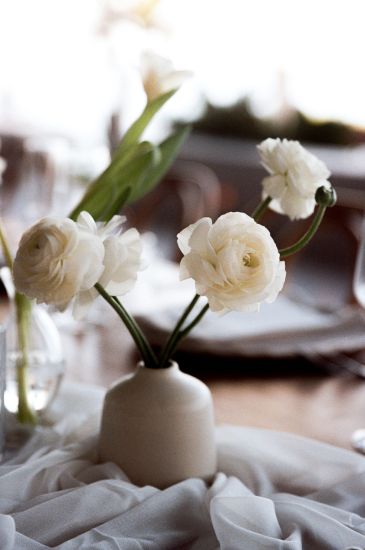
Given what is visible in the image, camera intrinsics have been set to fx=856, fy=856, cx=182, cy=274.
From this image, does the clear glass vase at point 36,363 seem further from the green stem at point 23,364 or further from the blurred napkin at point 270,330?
the blurred napkin at point 270,330

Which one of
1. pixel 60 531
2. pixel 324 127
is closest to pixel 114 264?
pixel 60 531

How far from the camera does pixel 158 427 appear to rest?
0.71 m

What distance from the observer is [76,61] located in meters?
6.73

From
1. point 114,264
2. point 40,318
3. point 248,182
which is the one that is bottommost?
point 248,182

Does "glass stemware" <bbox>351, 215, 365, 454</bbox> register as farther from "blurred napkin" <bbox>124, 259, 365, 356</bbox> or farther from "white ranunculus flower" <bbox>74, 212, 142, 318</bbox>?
"white ranunculus flower" <bbox>74, 212, 142, 318</bbox>

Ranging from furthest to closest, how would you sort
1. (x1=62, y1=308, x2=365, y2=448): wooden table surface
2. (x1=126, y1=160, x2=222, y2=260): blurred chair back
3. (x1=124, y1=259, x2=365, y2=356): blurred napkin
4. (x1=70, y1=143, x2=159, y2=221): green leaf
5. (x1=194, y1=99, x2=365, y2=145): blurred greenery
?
1. (x1=194, y1=99, x2=365, y2=145): blurred greenery
2. (x1=126, y1=160, x2=222, y2=260): blurred chair back
3. (x1=124, y1=259, x2=365, y2=356): blurred napkin
4. (x1=62, y1=308, x2=365, y2=448): wooden table surface
5. (x1=70, y1=143, x2=159, y2=221): green leaf

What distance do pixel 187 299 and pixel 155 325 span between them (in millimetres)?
285

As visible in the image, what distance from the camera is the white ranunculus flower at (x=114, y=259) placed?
64cm

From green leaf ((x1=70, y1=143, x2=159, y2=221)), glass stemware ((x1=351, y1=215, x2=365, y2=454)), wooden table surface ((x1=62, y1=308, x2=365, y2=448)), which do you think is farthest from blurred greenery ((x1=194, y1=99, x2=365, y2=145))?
green leaf ((x1=70, y1=143, x2=159, y2=221))

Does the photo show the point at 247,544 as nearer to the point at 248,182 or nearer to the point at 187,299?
the point at 187,299

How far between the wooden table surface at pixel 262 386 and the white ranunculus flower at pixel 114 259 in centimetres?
33

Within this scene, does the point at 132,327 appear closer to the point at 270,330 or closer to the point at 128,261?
the point at 128,261

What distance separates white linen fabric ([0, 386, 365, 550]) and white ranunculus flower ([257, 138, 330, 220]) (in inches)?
9.2

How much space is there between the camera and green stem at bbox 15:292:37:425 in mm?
849
